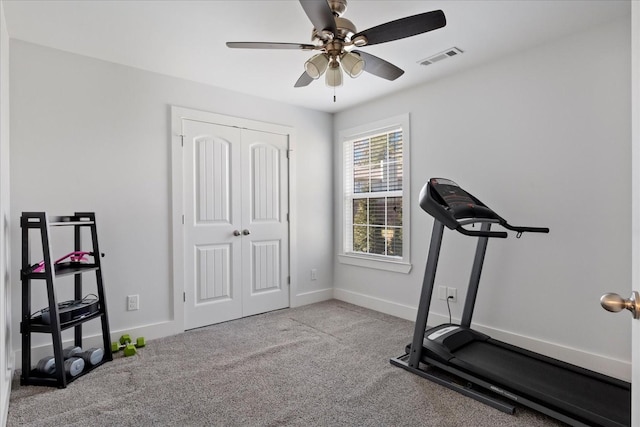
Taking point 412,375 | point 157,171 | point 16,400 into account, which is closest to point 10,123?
point 157,171

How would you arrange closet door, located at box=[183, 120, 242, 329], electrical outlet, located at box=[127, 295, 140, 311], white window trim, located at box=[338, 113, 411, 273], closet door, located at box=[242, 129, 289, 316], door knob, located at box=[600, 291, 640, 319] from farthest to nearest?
closet door, located at box=[242, 129, 289, 316], white window trim, located at box=[338, 113, 411, 273], closet door, located at box=[183, 120, 242, 329], electrical outlet, located at box=[127, 295, 140, 311], door knob, located at box=[600, 291, 640, 319]

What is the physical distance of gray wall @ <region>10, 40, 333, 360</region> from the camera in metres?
2.63

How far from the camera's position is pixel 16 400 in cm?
214

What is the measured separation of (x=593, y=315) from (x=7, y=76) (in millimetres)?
4452

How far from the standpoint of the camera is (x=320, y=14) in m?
1.72

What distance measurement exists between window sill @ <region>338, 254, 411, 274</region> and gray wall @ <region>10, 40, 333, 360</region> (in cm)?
208

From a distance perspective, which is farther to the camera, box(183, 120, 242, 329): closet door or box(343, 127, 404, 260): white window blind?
box(343, 127, 404, 260): white window blind

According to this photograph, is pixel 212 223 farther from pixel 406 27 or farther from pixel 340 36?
pixel 406 27

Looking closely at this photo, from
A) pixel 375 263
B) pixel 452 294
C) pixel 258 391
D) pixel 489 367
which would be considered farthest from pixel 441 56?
pixel 258 391

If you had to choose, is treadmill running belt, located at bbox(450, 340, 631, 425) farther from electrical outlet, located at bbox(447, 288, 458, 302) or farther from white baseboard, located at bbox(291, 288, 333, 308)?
white baseboard, located at bbox(291, 288, 333, 308)

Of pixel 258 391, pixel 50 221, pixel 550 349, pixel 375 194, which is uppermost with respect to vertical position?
pixel 375 194

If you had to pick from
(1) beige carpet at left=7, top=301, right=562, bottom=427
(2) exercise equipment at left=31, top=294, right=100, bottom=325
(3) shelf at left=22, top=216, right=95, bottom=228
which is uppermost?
(3) shelf at left=22, top=216, right=95, bottom=228

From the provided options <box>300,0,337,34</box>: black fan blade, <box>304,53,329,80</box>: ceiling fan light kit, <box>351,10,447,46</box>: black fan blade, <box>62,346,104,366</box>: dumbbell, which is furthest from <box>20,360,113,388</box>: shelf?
<box>351,10,447,46</box>: black fan blade

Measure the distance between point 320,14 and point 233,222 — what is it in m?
2.44
